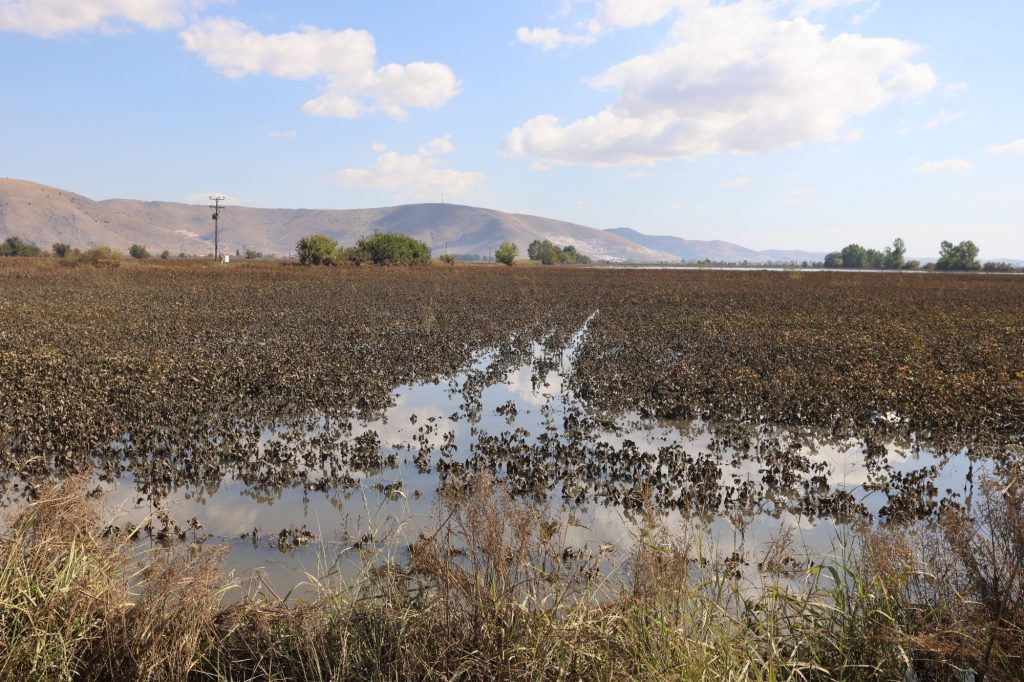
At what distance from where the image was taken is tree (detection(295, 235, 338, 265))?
222 feet

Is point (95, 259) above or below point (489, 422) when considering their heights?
above

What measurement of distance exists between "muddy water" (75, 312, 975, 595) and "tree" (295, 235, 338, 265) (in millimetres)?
59777

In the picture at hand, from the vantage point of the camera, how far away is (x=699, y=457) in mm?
8938

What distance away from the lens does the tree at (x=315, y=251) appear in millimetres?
67625

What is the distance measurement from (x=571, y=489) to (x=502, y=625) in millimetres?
4318

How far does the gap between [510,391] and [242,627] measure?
1003 centimetres

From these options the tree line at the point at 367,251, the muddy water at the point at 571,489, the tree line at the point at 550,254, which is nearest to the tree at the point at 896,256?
the tree line at the point at 550,254

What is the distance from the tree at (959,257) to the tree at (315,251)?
4317 inches

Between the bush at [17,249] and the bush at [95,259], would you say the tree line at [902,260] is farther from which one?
the bush at [17,249]

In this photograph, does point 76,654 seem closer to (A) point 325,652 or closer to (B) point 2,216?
(A) point 325,652

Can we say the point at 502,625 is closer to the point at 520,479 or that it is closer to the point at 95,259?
the point at 520,479

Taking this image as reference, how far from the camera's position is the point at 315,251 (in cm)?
6775

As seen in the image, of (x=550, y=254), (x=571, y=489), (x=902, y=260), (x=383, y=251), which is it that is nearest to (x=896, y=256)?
(x=902, y=260)

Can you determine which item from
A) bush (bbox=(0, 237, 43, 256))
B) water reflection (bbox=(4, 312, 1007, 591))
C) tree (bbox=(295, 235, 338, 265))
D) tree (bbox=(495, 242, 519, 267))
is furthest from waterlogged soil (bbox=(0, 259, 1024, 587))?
bush (bbox=(0, 237, 43, 256))
